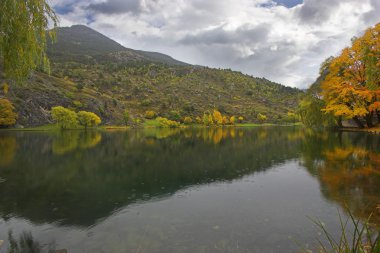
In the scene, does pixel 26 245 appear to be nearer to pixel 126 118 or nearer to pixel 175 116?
pixel 126 118

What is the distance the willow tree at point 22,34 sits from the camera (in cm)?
1157

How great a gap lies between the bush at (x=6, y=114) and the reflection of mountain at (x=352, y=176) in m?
108

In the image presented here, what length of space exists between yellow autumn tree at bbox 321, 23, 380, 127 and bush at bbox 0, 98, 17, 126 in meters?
105

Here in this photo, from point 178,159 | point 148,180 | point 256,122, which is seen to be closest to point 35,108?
point 178,159

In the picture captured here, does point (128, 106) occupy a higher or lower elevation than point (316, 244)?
higher

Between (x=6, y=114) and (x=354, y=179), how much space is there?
115547 mm

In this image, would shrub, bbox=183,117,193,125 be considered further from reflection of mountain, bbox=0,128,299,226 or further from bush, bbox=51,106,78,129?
reflection of mountain, bbox=0,128,299,226

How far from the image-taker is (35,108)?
11925 cm

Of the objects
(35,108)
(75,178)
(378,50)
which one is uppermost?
(378,50)

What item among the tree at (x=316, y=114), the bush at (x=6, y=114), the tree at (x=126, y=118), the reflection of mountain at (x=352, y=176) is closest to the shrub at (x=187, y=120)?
the tree at (x=126, y=118)

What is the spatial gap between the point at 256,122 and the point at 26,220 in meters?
193

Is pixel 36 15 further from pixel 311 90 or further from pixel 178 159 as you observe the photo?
pixel 311 90

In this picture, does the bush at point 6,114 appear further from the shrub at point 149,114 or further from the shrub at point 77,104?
the shrub at point 149,114

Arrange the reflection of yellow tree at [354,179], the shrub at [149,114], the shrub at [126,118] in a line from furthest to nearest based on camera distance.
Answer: the shrub at [149,114] → the shrub at [126,118] → the reflection of yellow tree at [354,179]
